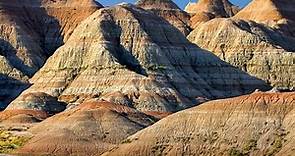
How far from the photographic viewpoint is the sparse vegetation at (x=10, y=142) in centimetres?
13912

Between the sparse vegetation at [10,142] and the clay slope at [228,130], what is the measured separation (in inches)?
1167

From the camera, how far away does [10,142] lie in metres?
145

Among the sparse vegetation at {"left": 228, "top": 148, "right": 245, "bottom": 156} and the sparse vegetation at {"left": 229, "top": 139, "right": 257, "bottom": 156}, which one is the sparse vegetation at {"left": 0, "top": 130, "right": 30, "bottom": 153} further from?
the sparse vegetation at {"left": 229, "top": 139, "right": 257, "bottom": 156}

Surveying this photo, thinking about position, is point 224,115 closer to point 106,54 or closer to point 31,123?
point 31,123

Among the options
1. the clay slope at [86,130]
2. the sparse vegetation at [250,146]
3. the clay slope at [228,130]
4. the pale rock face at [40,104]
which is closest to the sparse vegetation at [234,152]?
the clay slope at [228,130]

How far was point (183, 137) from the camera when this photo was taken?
10825cm

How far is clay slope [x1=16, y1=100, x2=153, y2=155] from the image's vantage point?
134250 mm

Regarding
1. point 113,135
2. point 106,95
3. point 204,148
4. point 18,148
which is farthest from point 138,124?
point 204,148

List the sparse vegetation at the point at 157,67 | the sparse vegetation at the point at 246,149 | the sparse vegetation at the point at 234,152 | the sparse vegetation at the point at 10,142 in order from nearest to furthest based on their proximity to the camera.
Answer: the sparse vegetation at the point at 246,149, the sparse vegetation at the point at 234,152, the sparse vegetation at the point at 10,142, the sparse vegetation at the point at 157,67

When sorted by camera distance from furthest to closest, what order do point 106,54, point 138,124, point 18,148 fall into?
point 106,54, point 138,124, point 18,148

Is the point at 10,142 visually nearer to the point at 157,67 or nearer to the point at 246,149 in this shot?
the point at 246,149

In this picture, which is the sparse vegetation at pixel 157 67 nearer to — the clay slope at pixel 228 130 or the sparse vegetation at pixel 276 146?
the clay slope at pixel 228 130

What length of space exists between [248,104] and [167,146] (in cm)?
1133

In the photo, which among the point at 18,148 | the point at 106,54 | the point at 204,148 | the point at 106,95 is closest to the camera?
the point at 204,148
